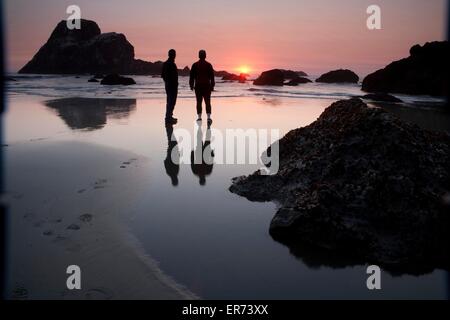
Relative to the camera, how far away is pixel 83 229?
315cm

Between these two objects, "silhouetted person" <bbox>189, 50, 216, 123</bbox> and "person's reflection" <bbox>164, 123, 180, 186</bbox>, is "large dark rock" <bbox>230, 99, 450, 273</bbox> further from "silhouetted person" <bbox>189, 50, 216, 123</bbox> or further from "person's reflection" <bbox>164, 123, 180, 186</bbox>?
"silhouetted person" <bbox>189, 50, 216, 123</bbox>

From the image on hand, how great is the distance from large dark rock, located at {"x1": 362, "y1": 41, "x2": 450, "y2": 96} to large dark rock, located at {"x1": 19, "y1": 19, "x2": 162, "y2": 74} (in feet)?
226

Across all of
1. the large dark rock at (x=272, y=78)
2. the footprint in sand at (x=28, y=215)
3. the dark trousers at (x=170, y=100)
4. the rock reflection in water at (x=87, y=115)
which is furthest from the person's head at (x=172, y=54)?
the large dark rock at (x=272, y=78)

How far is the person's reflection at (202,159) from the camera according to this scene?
5027 millimetres

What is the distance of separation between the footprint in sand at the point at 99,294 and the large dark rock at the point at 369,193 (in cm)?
151

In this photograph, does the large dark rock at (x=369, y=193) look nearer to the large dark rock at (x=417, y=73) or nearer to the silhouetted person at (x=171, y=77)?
the silhouetted person at (x=171, y=77)

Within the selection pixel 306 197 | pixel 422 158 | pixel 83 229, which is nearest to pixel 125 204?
pixel 83 229

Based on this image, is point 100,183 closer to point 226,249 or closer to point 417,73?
point 226,249

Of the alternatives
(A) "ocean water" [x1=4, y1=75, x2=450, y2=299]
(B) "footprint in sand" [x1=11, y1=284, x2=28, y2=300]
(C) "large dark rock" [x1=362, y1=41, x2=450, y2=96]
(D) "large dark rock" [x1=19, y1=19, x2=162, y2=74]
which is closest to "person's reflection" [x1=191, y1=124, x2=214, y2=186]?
(A) "ocean water" [x1=4, y1=75, x2=450, y2=299]

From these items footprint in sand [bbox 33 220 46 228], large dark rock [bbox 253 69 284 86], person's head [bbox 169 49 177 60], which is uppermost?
large dark rock [bbox 253 69 284 86]

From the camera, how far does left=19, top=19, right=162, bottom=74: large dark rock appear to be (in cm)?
8731

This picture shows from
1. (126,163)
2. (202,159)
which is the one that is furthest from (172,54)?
(126,163)

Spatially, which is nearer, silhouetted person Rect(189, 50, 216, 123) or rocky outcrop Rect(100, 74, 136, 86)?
silhouetted person Rect(189, 50, 216, 123)
